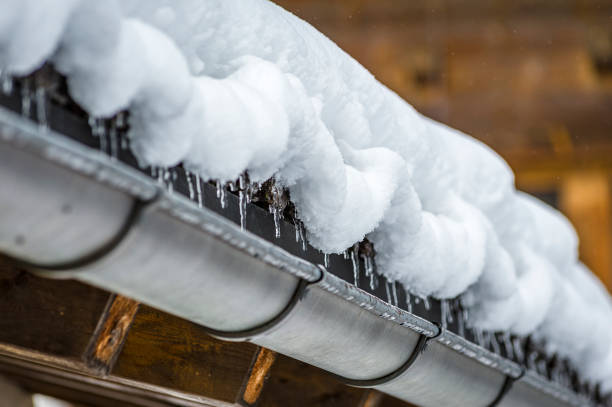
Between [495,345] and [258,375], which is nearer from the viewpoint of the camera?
[258,375]

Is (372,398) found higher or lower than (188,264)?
lower

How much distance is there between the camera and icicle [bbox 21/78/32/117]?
1.03 meters

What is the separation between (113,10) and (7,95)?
0.17 metres

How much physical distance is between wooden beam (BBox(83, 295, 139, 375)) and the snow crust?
1.40 feet

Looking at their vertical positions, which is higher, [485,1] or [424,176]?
[424,176]

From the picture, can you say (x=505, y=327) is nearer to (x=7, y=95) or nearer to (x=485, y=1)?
(x=7, y=95)

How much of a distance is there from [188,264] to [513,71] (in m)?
6.81

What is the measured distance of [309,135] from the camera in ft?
4.73

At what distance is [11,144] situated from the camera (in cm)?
96

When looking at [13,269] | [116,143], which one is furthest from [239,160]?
[13,269]

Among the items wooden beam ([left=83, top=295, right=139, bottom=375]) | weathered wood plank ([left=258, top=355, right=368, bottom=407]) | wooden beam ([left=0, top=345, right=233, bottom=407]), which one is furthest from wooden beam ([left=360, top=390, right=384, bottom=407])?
wooden beam ([left=83, top=295, right=139, bottom=375])

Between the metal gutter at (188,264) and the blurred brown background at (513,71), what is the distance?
5726 mm

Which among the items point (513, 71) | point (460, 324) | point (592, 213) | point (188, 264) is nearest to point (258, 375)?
point (460, 324)

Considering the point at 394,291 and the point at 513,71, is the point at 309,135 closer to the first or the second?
the point at 394,291
